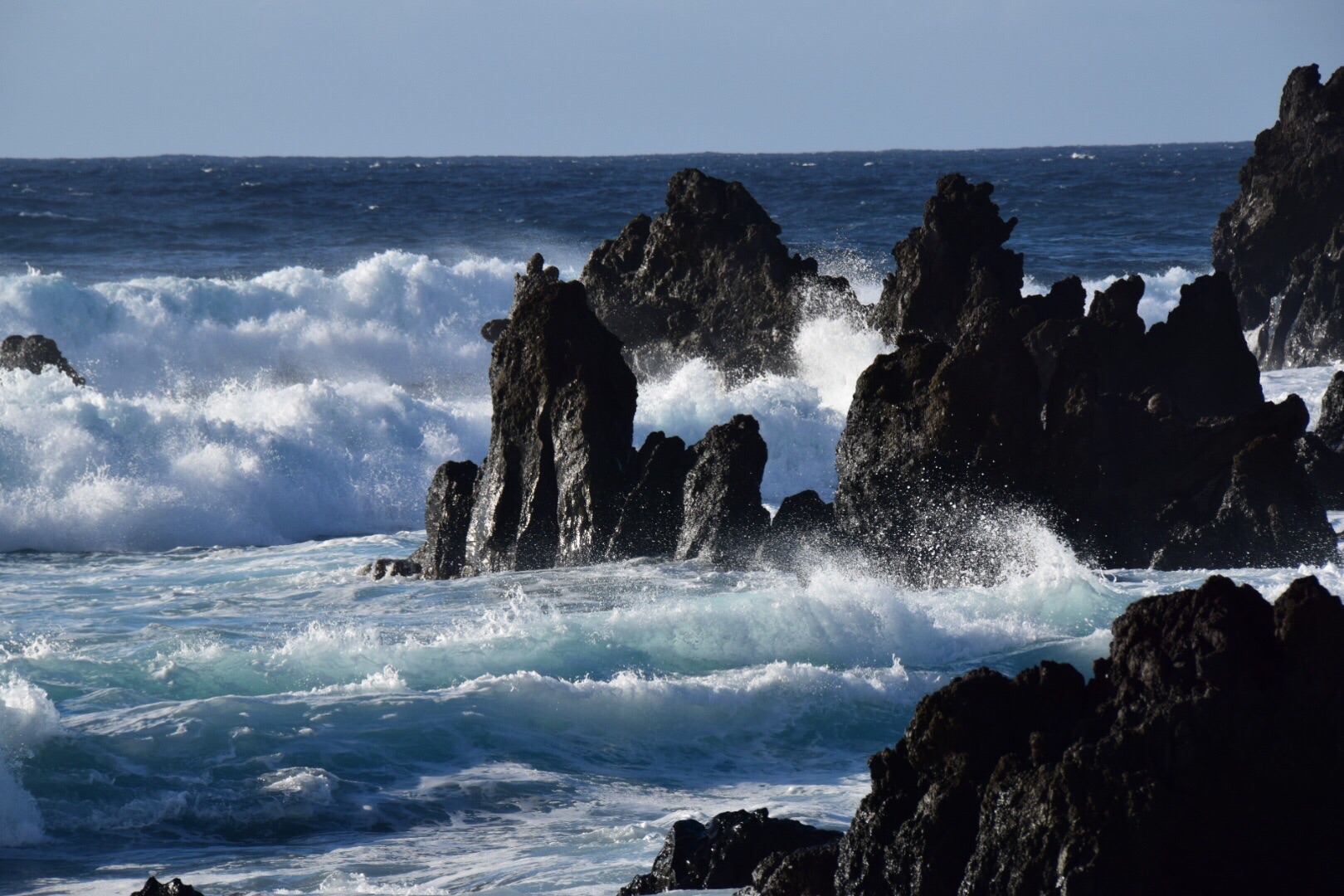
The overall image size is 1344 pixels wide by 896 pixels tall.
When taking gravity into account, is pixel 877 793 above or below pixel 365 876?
above

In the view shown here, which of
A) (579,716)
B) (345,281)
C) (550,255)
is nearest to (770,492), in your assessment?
(579,716)

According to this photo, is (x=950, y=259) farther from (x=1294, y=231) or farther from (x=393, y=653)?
(x=393, y=653)

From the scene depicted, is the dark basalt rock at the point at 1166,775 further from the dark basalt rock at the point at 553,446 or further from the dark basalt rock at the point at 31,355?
the dark basalt rock at the point at 31,355

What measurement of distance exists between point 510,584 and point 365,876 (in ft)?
22.3

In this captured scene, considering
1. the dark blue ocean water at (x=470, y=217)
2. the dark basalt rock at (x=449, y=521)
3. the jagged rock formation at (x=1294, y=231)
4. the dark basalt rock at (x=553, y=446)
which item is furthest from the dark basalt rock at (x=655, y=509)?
the dark blue ocean water at (x=470, y=217)

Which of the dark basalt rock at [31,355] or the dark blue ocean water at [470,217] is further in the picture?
the dark blue ocean water at [470,217]

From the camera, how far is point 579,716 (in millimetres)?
11016

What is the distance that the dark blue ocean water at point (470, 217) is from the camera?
44406 millimetres

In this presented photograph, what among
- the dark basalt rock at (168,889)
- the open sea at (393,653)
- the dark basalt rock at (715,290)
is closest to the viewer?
the dark basalt rock at (168,889)

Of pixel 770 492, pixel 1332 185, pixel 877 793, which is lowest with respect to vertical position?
pixel 770 492

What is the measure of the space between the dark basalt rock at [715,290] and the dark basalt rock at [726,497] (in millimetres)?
10489

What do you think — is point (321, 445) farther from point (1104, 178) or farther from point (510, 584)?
point (1104, 178)

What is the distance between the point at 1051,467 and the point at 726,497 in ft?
9.12

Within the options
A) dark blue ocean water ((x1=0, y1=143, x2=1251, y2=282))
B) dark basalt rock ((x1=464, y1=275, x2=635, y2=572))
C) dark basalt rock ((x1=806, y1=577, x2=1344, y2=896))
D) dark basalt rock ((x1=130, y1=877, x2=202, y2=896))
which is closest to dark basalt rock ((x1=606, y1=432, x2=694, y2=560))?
dark basalt rock ((x1=464, y1=275, x2=635, y2=572))
